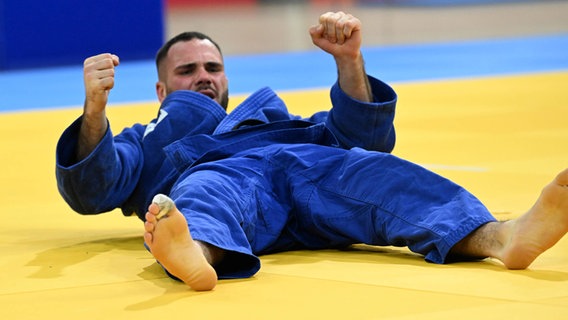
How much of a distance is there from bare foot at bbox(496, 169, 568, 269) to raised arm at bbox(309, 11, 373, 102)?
3.01 ft

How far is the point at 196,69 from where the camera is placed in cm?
471

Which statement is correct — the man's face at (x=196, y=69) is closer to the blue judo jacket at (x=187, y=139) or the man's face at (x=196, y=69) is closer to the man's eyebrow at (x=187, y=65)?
the man's eyebrow at (x=187, y=65)

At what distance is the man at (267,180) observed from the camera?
3.49 meters

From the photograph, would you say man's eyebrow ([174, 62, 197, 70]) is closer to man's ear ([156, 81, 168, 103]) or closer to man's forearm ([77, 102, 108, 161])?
man's ear ([156, 81, 168, 103])

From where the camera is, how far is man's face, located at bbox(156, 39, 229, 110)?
469 cm

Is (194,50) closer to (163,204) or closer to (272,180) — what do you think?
(272,180)

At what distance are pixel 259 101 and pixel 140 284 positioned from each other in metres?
1.21

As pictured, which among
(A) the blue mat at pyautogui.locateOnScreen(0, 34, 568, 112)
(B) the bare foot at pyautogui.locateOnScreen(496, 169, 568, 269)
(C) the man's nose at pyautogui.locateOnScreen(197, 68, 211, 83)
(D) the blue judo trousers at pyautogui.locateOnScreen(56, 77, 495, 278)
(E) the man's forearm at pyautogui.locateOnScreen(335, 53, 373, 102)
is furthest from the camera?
(A) the blue mat at pyautogui.locateOnScreen(0, 34, 568, 112)

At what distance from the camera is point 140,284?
3.52 meters

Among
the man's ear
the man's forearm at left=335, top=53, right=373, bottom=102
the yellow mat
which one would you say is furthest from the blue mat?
the man's forearm at left=335, top=53, right=373, bottom=102

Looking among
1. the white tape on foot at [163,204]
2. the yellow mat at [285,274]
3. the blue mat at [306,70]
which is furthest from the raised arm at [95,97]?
the blue mat at [306,70]

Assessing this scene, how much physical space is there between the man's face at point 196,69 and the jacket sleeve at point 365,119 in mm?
555

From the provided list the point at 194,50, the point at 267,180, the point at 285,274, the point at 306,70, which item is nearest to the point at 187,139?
the point at 267,180

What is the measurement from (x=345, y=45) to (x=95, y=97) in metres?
0.88
